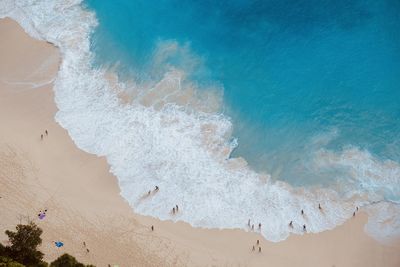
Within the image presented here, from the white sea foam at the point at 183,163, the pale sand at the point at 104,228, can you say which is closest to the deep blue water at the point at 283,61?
the white sea foam at the point at 183,163

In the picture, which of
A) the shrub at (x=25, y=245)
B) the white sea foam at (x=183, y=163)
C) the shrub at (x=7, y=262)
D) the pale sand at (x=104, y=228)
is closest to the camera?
the shrub at (x=7, y=262)

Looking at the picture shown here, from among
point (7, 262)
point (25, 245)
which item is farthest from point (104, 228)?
point (7, 262)

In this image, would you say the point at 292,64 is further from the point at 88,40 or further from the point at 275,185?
the point at 88,40

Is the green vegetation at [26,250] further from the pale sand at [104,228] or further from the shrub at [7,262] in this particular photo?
the pale sand at [104,228]

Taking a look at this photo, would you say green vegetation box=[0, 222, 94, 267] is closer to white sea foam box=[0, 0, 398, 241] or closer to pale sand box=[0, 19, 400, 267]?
pale sand box=[0, 19, 400, 267]

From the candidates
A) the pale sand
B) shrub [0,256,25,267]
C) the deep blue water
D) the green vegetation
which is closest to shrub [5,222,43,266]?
the green vegetation

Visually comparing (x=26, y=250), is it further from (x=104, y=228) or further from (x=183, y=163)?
(x=183, y=163)

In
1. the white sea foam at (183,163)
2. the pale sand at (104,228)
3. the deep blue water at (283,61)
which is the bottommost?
the pale sand at (104,228)

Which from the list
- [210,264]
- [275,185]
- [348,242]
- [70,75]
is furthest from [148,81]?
[348,242]
